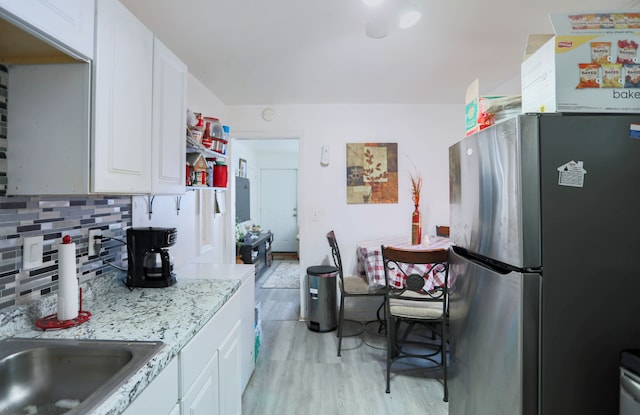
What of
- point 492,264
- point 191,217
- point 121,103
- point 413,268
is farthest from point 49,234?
point 413,268

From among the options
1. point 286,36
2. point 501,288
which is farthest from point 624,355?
point 286,36

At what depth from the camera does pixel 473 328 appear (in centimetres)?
132

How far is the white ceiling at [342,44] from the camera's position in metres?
1.73

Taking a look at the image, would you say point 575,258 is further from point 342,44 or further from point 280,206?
point 280,206

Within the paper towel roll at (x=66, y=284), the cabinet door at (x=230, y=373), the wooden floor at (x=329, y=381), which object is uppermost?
the paper towel roll at (x=66, y=284)

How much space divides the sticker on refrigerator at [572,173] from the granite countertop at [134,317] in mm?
1346

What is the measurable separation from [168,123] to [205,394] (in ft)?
4.06

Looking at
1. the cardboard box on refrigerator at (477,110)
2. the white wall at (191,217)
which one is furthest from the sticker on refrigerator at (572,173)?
the white wall at (191,217)

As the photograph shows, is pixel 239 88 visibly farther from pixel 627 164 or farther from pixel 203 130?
pixel 627 164

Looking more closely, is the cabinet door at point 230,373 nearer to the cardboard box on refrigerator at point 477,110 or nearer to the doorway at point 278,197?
the cardboard box on refrigerator at point 477,110

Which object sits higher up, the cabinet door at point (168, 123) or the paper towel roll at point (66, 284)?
the cabinet door at point (168, 123)

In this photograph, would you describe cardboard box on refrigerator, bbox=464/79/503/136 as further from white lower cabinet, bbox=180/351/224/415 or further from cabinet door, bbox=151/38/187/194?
white lower cabinet, bbox=180/351/224/415

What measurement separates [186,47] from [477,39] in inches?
76.8

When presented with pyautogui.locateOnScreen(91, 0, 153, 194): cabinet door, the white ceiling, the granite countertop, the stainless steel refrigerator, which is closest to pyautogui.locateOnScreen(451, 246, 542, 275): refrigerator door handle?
the stainless steel refrigerator
